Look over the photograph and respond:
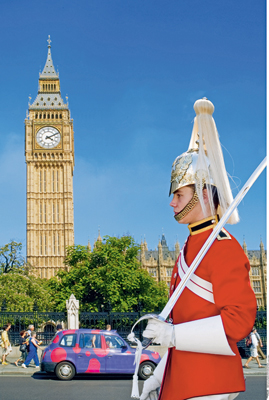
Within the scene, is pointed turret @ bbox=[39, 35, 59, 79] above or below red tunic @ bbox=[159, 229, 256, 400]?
above

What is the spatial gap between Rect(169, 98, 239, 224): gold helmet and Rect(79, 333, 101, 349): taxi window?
9.21 meters

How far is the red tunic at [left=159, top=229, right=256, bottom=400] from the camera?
213 cm

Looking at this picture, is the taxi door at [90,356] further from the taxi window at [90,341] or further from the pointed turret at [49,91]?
the pointed turret at [49,91]

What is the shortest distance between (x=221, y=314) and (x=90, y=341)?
946 cm

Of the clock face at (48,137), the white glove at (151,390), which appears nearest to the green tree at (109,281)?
the white glove at (151,390)

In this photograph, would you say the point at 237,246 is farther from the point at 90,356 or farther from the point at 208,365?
the point at 90,356

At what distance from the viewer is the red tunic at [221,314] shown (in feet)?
6.99

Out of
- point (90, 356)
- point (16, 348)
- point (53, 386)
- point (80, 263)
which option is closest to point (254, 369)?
point (90, 356)

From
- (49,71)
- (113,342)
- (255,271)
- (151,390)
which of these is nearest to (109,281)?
(113,342)

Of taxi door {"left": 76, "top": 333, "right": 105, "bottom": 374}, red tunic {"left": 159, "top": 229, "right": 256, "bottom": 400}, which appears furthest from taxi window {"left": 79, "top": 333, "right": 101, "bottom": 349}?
red tunic {"left": 159, "top": 229, "right": 256, "bottom": 400}

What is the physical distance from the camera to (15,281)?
3169 centimetres

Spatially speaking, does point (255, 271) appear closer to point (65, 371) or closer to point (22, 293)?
point (22, 293)

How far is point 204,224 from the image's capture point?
2.52 meters

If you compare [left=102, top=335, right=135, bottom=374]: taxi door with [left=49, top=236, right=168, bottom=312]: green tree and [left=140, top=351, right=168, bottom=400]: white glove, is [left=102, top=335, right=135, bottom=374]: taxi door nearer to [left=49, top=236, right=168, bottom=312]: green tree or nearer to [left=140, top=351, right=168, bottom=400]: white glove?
[left=140, top=351, right=168, bottom=400]: white glove
